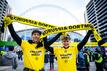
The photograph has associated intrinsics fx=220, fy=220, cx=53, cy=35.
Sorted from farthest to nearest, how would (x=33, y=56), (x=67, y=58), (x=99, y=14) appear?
1. (x=99, y=14)
2. (x=67, y=58)
3. (x=33, y=56)

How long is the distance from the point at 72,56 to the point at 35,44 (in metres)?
0.87

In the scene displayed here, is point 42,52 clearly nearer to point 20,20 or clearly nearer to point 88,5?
point 20,20

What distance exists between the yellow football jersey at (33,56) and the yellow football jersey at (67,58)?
1.38 ft

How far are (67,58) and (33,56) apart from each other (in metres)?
0.76

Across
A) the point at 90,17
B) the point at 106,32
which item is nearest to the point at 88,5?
the point at 90,17

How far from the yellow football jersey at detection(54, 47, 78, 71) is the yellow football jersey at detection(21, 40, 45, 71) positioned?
0.42 meters

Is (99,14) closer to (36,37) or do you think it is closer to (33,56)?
(36,37)

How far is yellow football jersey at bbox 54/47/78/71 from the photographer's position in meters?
4.81

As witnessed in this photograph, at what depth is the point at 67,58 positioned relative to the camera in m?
4.89

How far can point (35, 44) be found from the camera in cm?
480

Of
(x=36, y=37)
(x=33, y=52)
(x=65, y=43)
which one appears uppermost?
→ (x=36, y=37)

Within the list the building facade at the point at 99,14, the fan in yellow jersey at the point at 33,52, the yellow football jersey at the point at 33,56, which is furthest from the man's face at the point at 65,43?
the building facade at the point at 99,14

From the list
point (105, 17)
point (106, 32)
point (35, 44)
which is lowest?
point (35, 44)

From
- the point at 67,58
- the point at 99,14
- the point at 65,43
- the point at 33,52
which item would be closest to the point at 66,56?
the point at 67,58
